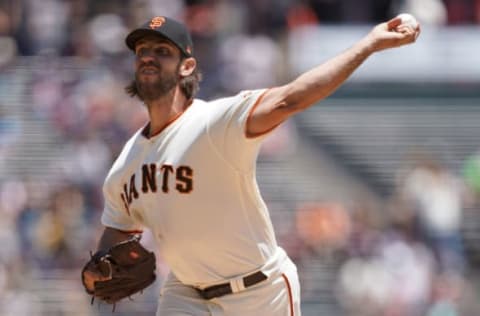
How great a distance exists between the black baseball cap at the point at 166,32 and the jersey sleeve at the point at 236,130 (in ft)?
1.23

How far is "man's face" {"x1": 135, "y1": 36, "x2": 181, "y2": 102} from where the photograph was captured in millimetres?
6223

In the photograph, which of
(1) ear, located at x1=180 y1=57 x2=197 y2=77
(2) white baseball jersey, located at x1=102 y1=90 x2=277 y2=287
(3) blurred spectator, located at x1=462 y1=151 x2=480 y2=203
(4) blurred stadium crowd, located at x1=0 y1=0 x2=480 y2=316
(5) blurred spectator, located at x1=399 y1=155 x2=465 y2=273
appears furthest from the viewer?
(3) blurred spectator, located at x1=462 y1=151 x2=480 y2=203

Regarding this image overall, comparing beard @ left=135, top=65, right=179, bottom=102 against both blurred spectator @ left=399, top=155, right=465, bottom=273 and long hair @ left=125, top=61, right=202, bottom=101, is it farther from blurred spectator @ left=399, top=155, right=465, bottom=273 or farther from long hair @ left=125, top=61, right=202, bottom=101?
blurred spectator @ left=399, top=155, right=465, bottom=273

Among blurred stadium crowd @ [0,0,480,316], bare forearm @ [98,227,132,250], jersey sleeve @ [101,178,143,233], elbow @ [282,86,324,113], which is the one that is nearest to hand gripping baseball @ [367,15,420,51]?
elbow @ [282,86,324,113]

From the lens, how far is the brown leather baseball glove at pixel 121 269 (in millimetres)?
6438

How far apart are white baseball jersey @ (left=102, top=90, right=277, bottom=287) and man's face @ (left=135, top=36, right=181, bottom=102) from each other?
167 millimetres

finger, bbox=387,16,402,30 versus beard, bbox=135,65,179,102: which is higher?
finger, bbox=387,16,402,30

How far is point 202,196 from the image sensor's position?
241 inches

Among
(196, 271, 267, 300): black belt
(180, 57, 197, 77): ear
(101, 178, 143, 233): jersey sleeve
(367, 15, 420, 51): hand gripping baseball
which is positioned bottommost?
(196, 271, 267, 300): black belt

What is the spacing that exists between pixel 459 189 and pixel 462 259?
0.77 metres

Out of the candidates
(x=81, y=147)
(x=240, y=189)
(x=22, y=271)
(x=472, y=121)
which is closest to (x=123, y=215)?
(x=240, y=189)

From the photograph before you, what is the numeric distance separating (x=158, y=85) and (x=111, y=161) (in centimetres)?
759

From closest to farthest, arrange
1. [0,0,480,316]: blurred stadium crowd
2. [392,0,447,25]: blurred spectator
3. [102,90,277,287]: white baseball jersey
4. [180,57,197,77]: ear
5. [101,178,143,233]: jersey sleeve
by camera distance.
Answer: [102,90,277,287]: white baseball jersey, [180,57,197,77]: ear, [101,178,143,233]: jersey sleeve, [0,0,480,316]: blurred stadium crowd, [392,0,447,25]: blurred spectator

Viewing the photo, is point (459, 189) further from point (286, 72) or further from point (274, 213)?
point (286, 72)
